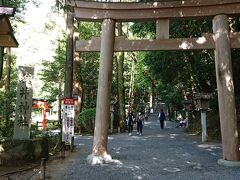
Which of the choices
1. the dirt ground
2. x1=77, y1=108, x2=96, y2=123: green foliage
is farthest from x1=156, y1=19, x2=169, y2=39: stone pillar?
x1=77, y1=108, x2=96, y2=123: green foliage

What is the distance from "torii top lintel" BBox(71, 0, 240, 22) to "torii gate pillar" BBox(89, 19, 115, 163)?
15.5 inches

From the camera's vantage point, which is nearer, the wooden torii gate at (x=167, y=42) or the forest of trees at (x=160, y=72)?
the wooden torii gate at (x=167, y=42)

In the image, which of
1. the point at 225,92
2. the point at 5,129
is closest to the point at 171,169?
the point at 225,92

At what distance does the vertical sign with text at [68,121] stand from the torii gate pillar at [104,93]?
2447 mm

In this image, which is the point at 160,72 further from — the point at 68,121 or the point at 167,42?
the point at 167,42

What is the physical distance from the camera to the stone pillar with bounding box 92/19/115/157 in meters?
10.1

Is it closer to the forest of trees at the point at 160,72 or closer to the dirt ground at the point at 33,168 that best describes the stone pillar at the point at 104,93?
the dirt ground at the point at 33,168

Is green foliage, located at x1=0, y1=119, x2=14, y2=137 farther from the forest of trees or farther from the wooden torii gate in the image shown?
the wooden torii gate

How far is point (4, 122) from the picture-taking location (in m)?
11.7

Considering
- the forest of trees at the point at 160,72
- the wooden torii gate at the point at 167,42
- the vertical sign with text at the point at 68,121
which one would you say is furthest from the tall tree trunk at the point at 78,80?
the wooden torii gate at the point at 167,42

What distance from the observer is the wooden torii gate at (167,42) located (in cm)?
959

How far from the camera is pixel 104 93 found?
10.2 m

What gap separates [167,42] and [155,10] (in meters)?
1.18

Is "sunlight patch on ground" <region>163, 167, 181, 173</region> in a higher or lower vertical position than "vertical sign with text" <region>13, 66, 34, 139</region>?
lower
